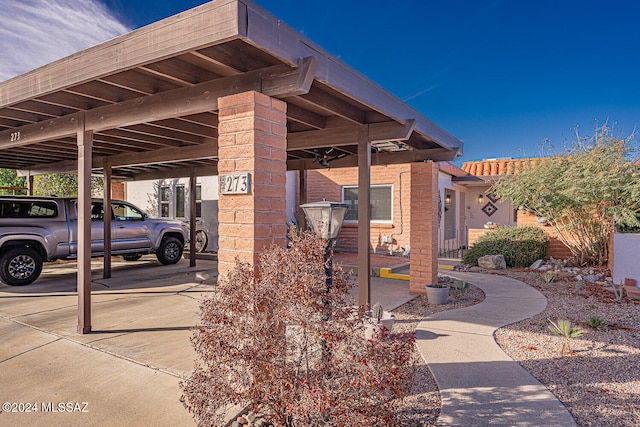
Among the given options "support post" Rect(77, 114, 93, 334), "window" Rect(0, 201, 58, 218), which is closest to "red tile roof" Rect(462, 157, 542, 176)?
"support post" Rect(77, 114, 93, 334)

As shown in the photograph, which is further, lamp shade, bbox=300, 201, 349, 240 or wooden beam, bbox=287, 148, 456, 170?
wooden beam, bbox=287, 148, 456, 170

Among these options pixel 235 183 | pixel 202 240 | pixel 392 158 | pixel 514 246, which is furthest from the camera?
pixel 202 240

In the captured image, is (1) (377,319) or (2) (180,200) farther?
(2) (180,200)

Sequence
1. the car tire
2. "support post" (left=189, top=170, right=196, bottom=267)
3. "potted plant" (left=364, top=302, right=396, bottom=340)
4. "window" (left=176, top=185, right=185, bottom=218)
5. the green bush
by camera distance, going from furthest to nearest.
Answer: "window" (left=176, top=185, right=185, bottom=218) < the car tire < "support post" (left=189, top=170, right=196, bottom=267) < the green bush < "potted plant" (left=364, top=302, right=396, bottom=340)

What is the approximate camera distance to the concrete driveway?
2.94m

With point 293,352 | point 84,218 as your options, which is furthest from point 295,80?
point 84,218

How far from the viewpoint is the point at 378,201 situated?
13.1 m

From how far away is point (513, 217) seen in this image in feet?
53.3

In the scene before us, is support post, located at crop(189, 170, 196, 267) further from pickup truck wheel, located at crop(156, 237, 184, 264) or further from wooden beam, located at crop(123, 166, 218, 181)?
pickup truck wheel, located at crop(156, 237, 184, 264)

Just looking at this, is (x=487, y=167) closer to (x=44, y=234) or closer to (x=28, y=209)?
(x=44, y=234)

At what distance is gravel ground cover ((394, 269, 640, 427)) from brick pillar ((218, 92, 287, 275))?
5.79 ft

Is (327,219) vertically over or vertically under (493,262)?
over

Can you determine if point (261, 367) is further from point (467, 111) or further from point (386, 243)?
point (467, 111)

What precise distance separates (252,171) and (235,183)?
7.8 inches
